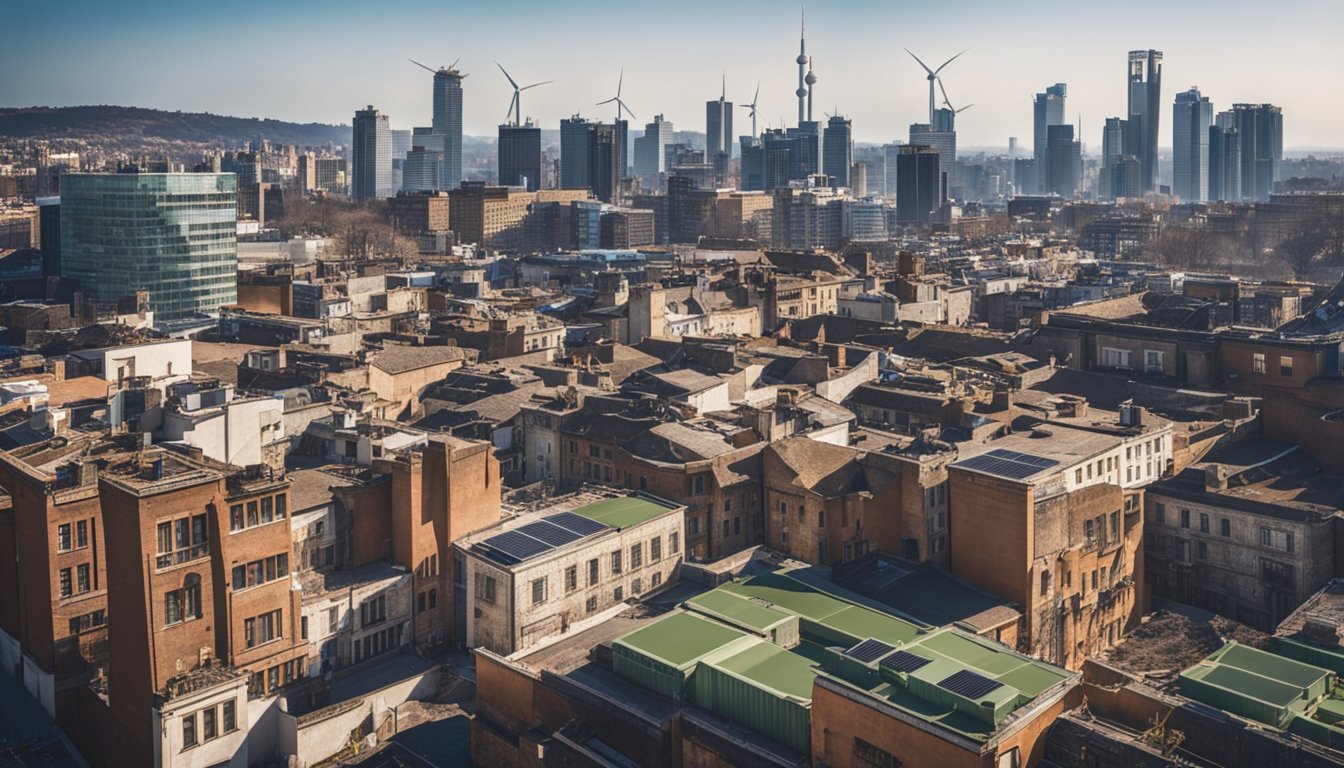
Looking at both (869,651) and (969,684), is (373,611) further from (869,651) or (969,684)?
(969,684)

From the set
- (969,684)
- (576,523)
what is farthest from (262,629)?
(969,684)

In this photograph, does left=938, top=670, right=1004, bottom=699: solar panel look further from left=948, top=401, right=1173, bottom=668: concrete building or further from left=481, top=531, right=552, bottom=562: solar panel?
left=481, top=531, right=552, bottom=562: solar panel

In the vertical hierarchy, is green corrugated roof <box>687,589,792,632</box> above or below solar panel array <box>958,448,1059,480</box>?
below

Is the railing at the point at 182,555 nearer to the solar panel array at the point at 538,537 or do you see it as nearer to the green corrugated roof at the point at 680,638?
the solar panel array at the point at 538,537

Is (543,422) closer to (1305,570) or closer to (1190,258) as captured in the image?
(1305,570)

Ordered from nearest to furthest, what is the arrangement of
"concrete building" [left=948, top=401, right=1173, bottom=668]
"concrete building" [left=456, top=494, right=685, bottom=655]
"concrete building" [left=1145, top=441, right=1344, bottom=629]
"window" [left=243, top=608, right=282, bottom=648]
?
"window" [left=243, top=608, right=282, bottom=648], "concrete building" [left=456, top=494, right=685, bottom=655], "concrete building" [left=948, top=401, right=1173, bottom=668], "concrete building" [left=1145, top=441, right=1344, bottom=629]

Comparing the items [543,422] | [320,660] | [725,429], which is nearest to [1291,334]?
[725,429]

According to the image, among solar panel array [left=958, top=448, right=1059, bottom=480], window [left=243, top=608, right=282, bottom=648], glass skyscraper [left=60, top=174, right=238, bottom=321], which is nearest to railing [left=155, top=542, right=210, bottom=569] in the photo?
window [left=243, top=608, right=282, bottom=648]
